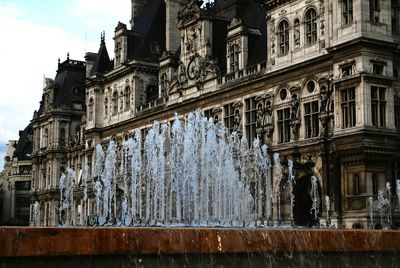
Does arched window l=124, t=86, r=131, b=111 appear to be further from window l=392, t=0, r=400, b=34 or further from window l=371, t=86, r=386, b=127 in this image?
window l=371, t=86, r=386, b=127

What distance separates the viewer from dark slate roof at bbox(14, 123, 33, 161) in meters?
113

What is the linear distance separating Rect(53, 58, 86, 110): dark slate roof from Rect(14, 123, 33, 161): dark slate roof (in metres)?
29.2

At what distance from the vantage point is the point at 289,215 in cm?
3969

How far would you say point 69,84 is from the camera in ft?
274

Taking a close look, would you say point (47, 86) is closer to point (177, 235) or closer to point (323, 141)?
point (323, 141)

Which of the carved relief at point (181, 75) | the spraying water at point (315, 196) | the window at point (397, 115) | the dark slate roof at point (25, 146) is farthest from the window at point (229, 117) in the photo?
the dark slate roof at point (25, 146)

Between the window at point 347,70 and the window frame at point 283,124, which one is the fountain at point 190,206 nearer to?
the window frame at point 283,124

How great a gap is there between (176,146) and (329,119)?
15.0 meters

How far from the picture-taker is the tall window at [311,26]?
3966cm

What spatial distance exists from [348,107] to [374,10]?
5649mm

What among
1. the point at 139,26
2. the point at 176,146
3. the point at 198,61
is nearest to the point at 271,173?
the point at 176,146

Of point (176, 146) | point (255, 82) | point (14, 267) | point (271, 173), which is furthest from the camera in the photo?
point (176, 146)

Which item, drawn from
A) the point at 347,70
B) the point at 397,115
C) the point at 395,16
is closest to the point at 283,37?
the point at 347,70

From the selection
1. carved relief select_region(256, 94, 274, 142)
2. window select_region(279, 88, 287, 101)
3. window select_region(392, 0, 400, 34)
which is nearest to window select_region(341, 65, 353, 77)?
window select_region(392, 0, 400, 34)
